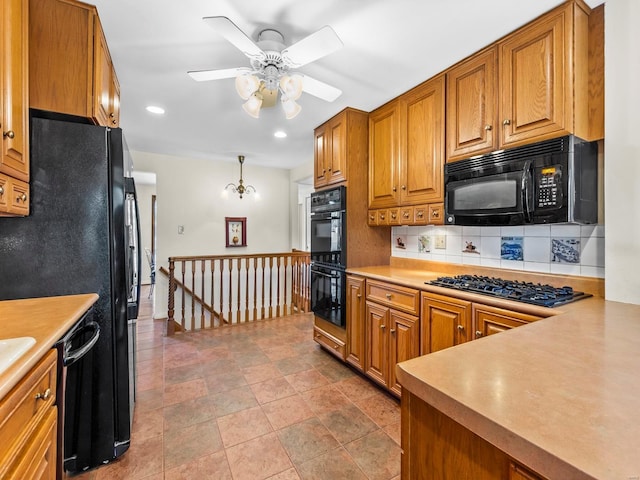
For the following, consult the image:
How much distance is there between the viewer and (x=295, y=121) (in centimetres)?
316

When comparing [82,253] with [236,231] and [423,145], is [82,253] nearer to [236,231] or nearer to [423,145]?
[423,145]

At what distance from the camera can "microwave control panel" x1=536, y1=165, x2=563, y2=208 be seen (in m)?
1.56

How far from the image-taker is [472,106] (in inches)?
78.7

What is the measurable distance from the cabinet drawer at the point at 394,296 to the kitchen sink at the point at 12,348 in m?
1.86

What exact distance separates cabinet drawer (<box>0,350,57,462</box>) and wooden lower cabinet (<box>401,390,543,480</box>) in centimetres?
98

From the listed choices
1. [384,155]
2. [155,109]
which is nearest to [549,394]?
[384,155]

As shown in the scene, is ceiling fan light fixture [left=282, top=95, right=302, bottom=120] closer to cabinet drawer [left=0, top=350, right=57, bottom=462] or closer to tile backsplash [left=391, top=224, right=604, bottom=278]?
tile backsplash [left=391, top=224, right=604, bottom=278]

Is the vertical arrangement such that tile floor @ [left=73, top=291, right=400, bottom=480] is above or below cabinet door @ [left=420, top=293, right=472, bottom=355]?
below

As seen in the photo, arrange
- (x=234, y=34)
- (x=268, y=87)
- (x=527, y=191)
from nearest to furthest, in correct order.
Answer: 1. (x=234, y=34)
2. (x=527, y=191)
3. (x=268, y=87)

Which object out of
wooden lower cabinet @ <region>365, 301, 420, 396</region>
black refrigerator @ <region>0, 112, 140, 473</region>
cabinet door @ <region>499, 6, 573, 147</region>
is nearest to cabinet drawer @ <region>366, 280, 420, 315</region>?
wooden lower cabinet @ <region>365, 301, 420, 396</region>

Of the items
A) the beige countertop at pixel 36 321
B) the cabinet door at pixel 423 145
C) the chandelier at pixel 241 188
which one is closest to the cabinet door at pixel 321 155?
the cabinet door at pixel 423 145

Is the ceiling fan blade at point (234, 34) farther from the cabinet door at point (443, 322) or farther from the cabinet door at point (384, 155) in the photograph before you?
the cabinet door at point (443, 322)

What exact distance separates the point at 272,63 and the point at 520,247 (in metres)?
1.99

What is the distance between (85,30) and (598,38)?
267 cm
